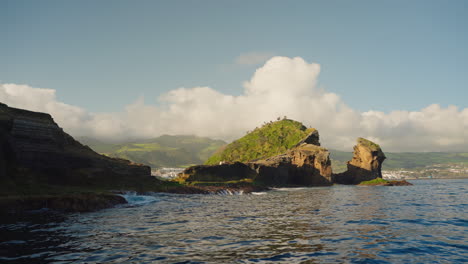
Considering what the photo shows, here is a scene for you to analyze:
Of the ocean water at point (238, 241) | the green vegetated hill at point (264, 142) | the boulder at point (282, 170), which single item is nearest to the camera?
the ocean water at point (238, 241)

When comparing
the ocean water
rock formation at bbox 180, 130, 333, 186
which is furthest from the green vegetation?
the ocean water

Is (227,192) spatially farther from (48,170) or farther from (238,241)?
(238,241)

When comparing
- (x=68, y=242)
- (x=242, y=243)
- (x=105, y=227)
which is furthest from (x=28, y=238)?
(x=242, y=243)

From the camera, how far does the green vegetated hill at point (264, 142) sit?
15338cm

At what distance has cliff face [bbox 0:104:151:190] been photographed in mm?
33844

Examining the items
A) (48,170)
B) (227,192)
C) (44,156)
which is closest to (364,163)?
(227,192)

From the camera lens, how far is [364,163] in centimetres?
13238

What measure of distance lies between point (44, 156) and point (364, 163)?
130m

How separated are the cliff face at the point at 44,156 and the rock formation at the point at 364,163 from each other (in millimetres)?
115108

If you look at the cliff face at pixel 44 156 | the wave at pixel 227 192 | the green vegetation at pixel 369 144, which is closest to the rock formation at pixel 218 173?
the wave at pixel 227 192

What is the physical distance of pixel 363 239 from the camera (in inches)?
534

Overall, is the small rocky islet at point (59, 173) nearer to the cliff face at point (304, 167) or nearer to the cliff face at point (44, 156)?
the cliff face at point (44, 156)

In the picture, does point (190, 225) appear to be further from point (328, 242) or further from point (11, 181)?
point (11, 181)

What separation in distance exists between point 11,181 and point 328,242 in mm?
34587
